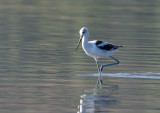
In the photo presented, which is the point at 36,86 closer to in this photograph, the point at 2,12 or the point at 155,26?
the point at 155,26

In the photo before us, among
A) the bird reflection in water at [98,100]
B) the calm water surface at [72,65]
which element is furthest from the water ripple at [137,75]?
the bird reflection in water at [98,100]

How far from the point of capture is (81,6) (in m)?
34.3

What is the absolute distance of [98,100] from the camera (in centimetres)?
1061

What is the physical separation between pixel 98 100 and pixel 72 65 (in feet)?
13.5

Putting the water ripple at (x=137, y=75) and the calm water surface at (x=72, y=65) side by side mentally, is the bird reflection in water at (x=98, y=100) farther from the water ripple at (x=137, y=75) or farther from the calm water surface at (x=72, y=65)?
the water ripple at (x=137, y=75)

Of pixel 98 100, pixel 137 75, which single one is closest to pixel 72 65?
pixel 137 75

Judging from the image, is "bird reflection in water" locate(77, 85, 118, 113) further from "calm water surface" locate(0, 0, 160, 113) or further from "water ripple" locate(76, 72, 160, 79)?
"water ripple" locate(76, 72, 160, 79)

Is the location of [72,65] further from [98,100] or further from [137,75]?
[98,100]

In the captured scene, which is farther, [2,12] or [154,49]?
[2,12]

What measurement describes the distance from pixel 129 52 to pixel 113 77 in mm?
4192

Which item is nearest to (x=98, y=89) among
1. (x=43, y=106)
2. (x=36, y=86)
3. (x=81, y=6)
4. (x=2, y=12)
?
(x=36, y=86)

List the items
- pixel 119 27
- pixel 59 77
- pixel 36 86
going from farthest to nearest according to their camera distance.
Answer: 1. pixel 119 27
2. pixel 59 77
3. pixel 36 86

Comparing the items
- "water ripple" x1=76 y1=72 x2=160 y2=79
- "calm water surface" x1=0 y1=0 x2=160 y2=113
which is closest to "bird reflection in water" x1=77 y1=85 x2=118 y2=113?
"calm water surface" x1=0 y1=0 x2=160 y2=113

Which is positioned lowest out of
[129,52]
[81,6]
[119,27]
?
[129,52]
